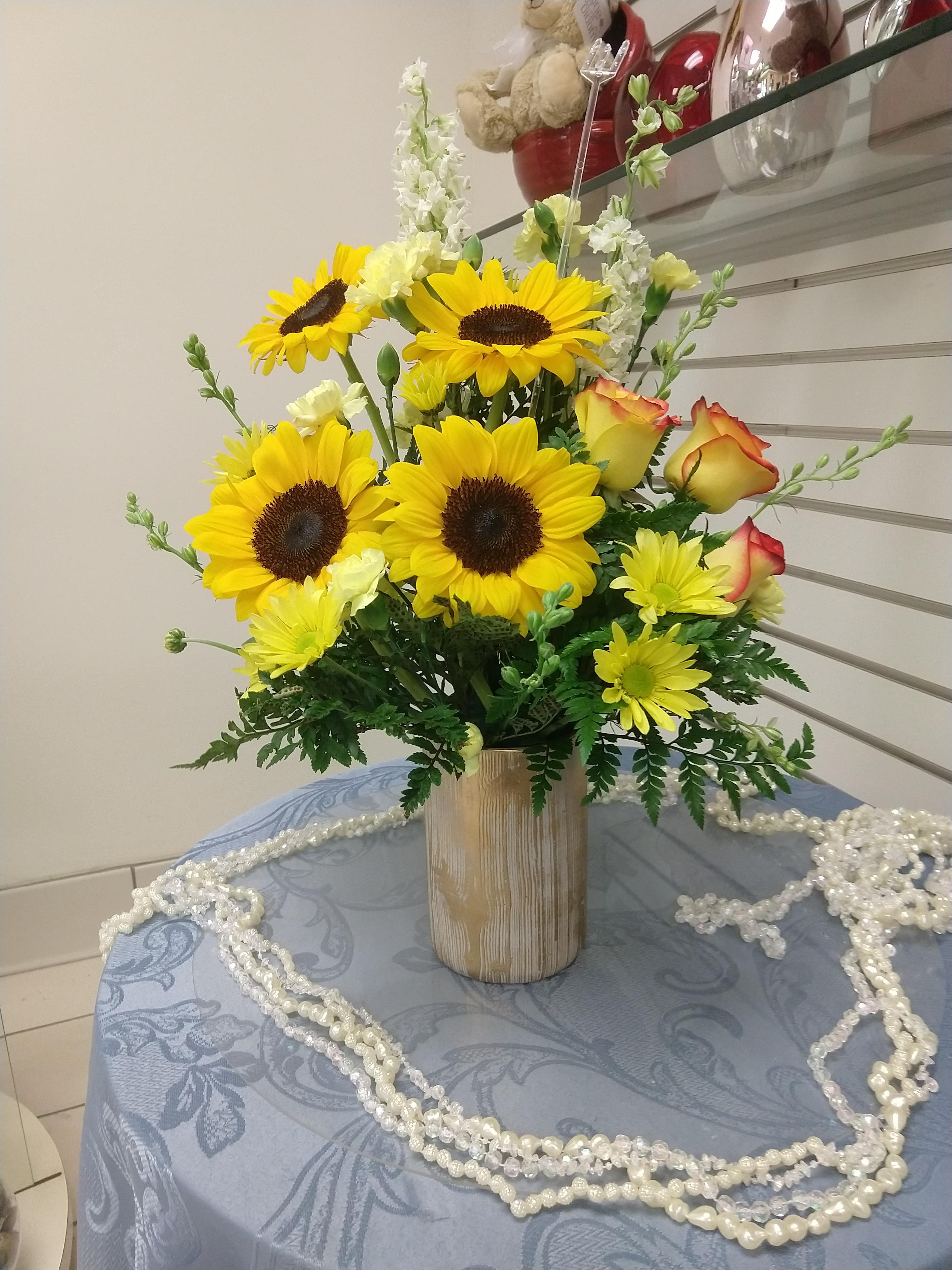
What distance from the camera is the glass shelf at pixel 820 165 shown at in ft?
2.01

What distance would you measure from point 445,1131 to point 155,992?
0.24m

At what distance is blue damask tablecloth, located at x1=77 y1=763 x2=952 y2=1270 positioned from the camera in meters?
0.42

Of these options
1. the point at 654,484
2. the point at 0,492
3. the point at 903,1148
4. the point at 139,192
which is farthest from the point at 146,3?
the point at 903,1148

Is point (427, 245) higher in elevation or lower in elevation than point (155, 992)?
higher

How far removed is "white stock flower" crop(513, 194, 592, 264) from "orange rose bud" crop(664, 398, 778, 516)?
0.51ft

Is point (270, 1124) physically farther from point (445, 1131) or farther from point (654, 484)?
point (654, 484)

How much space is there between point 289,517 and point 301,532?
0.05 feet

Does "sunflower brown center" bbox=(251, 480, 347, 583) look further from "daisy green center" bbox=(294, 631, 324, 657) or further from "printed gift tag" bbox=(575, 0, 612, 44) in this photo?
"printed gift tag" bbox=(575, 0, 612, 44)

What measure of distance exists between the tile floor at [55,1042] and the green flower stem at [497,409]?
123 cm

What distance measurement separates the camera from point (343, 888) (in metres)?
0.72

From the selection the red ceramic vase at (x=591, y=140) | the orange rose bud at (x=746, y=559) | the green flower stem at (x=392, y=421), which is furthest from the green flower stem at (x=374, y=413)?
the red ceramic vase at (x=591, y=140)

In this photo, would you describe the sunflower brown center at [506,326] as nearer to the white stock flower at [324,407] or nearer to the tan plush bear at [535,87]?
the white stock flower at [324,407]

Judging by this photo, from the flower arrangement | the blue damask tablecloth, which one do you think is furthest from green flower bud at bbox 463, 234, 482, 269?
the blue damask tablecloth

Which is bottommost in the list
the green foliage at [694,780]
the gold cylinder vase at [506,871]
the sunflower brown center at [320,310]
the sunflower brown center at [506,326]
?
the gold cylinder vase at [506,871]
